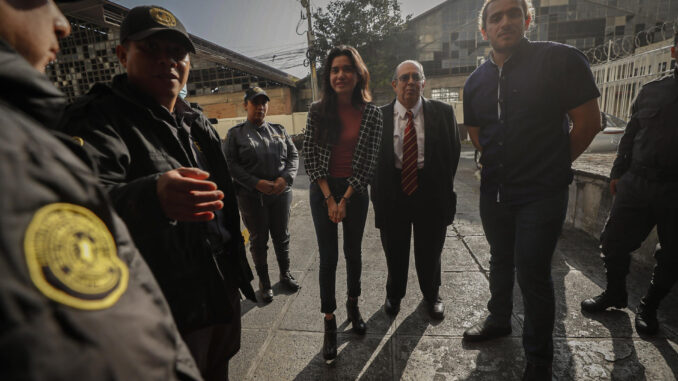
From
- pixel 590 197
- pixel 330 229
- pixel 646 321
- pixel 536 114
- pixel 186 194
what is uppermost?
pixel 536 114

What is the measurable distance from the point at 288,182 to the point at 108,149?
2.22m

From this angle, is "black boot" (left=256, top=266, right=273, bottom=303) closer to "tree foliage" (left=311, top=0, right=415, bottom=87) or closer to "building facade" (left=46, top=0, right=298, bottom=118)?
"building facade" (left=46, top=0, right=298, bottom=118)

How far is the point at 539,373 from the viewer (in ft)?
6.09

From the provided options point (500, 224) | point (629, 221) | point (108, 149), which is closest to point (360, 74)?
point (500, 224)

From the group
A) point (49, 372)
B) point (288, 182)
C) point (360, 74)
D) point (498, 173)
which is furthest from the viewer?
point (288, 182)

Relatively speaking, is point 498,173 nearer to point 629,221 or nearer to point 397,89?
point 397,89

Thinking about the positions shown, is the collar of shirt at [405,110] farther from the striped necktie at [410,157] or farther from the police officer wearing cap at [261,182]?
the police officer wearing cap at [261,182]

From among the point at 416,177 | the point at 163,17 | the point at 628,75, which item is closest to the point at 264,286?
→ the point at 416,177

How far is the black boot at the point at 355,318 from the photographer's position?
8.10ft

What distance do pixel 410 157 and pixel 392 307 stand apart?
128 centimetres

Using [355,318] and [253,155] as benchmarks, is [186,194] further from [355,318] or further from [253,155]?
[253,155]

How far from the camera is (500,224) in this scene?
2227mm

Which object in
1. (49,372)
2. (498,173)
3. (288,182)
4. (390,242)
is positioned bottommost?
(390,242)

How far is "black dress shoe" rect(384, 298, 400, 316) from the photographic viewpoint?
269cm
